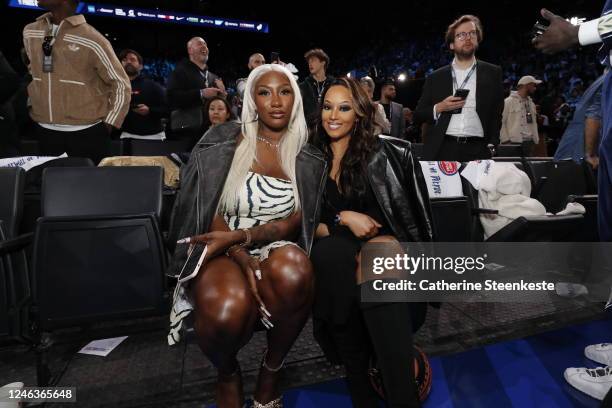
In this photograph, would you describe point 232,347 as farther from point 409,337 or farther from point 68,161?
point 68,161

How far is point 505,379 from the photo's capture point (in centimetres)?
203

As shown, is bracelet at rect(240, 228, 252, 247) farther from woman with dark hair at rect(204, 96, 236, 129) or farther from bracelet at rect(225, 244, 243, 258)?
woman with dark hair at rect(204, 96, 236, 129)

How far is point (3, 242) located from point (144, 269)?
1.93 feet

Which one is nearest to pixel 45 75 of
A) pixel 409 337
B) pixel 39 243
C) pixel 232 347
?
pixel 39 243

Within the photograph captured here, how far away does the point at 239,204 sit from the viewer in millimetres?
1782

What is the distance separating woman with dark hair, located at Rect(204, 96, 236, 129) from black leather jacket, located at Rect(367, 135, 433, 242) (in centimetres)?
238

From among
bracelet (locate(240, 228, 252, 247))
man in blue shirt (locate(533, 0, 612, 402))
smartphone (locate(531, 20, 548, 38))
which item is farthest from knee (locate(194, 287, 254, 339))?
smartphone (locate(531, 20, 548, 38))

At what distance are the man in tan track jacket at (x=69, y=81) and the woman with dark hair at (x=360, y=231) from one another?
186 cm

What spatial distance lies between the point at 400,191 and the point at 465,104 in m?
1.79

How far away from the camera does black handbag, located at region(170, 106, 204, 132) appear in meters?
4.43

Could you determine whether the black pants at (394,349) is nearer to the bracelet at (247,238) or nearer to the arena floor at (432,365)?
the arena floor at (432,365)

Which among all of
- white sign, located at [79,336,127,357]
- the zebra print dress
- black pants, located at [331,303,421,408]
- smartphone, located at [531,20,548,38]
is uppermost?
smartphone, located at [531,20,548,38]
